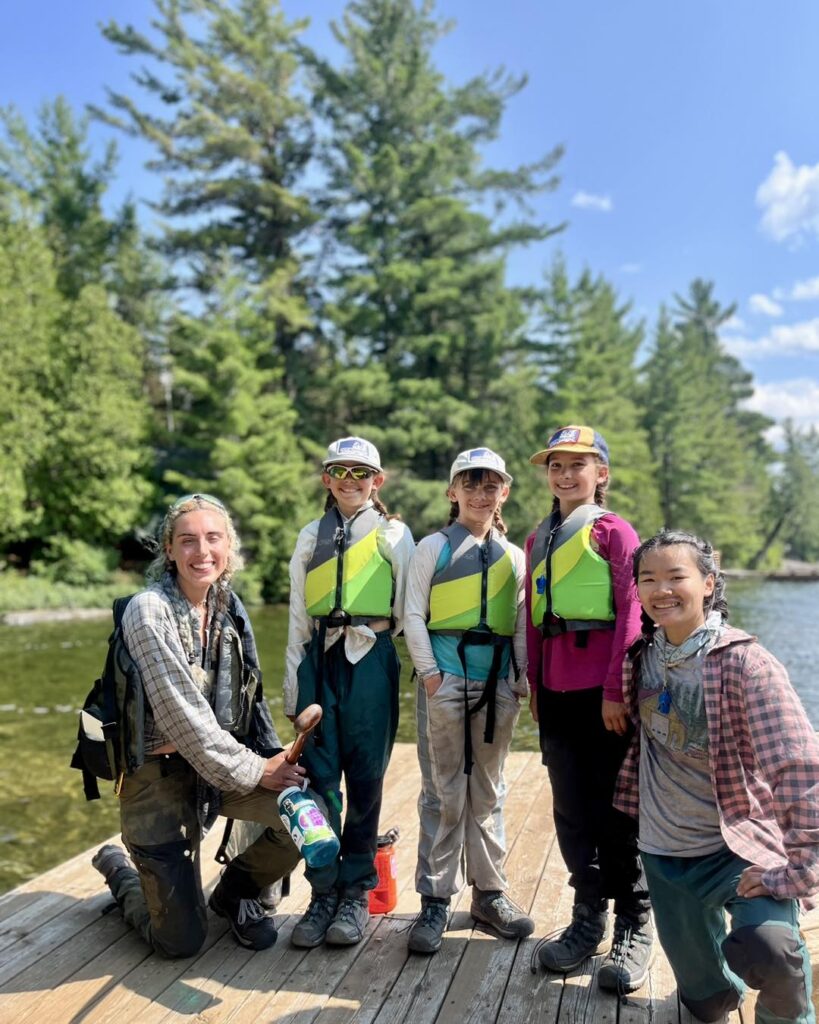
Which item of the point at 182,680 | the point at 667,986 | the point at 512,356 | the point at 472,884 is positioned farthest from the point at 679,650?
the point at 512,356

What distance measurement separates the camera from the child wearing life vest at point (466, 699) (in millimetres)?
3246

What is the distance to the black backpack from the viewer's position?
9.85ft

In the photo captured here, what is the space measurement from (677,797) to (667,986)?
2.52 feet

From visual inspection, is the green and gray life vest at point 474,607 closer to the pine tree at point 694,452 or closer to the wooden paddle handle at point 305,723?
the wooden paddle handle at point 305,723

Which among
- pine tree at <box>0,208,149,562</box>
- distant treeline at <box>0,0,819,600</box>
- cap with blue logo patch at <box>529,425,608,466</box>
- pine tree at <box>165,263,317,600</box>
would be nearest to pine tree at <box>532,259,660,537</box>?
distant treeline at <box>0,0,819,600</box>

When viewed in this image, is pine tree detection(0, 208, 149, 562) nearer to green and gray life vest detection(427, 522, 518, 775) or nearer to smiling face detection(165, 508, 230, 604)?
smiling face detection(165, 508, 230, 604)

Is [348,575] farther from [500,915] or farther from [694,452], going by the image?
[694,452]

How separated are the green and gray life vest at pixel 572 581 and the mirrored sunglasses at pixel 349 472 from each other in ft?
2.69

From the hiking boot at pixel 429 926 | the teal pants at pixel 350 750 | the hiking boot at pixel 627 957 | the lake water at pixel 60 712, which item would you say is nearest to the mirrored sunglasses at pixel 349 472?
the teal pants at pixel 350 750

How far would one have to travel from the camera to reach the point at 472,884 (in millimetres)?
3342

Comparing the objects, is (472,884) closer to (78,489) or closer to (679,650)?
(679,650)

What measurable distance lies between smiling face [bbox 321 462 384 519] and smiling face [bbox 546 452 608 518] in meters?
0.79

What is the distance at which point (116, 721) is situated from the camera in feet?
10.1

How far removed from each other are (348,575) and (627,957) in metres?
1.74
